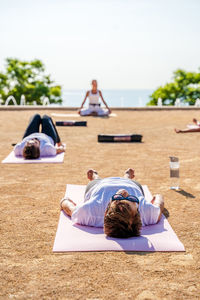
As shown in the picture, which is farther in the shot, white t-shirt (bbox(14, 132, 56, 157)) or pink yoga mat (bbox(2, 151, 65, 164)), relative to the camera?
white t-shirt (bbox(14, 132, 56, 157))

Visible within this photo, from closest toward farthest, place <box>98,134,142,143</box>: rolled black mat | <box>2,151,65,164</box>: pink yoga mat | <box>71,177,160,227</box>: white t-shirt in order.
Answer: <box>71,177,160,227</box>: white t-shirt, <box>2,151,65,164</box>: pink yoga mat, <box>98,134,142,143</box>: rolled black mat

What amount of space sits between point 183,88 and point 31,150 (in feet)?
131

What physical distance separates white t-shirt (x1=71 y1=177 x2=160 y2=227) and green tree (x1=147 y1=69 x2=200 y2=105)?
138 ft

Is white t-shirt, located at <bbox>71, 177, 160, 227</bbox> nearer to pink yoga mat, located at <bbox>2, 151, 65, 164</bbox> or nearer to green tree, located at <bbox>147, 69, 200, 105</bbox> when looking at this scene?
pink yoga mat, located at <bbox>2, 151, 65, 164</bbox>

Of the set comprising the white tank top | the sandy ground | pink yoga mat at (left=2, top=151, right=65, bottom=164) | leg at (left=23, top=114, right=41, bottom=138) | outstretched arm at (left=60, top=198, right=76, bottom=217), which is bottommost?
pink yoga mat at (left=2, top=151, right=65, bottom=164)

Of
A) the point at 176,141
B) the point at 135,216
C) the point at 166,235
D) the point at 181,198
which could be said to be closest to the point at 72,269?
the point at 135,216

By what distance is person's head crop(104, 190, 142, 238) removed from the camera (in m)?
3.67

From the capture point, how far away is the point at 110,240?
382 cm

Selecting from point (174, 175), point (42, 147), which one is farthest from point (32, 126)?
point (174, 175)

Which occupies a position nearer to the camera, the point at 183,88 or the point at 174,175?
the point at 174,175

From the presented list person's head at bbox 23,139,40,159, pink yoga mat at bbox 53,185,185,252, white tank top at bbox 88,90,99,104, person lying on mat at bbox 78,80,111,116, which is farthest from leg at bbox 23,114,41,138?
white tank top at bbox 88,90,99,104

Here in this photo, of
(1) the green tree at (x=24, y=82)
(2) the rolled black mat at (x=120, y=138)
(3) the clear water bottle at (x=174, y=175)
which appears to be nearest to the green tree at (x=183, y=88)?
(1) the green tree at (x=24, y=82)

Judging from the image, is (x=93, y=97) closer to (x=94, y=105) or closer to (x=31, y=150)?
(x=94, y=105)

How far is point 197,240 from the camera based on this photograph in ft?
12.7
